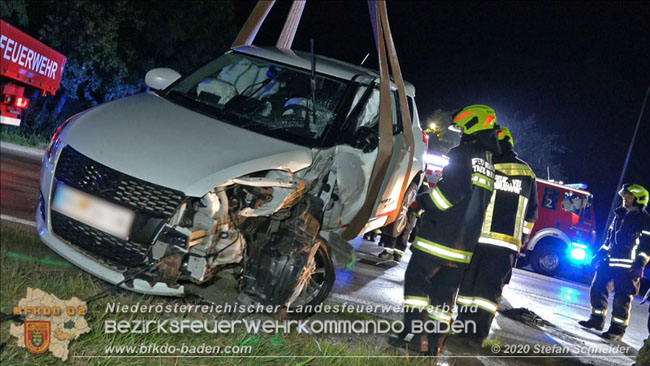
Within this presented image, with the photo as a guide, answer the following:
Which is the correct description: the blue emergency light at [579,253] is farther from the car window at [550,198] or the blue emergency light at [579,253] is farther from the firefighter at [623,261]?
the firefighter at [623,261]

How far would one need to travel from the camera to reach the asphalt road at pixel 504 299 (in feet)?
19.1

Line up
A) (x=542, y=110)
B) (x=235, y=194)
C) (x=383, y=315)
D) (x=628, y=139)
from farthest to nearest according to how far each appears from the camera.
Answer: (x=542, y=110) → (x=628, y=139) → (x=383, y=315) → (x=235, y=194)

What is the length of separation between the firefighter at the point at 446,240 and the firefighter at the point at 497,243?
1.60 ft

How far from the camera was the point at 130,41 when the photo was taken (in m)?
21.1

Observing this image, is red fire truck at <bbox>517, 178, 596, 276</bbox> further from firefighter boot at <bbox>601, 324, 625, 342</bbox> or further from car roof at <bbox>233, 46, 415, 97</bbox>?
car roof at <bbox>233, 46, 415, 97</bbox>

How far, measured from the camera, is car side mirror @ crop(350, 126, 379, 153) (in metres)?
4.67

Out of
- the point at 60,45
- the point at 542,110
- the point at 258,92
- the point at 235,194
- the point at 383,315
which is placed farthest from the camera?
the point at 542,110

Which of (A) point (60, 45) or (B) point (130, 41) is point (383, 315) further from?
(B) point (130, 41)

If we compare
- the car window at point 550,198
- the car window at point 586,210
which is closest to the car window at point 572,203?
the car window at point 586,210

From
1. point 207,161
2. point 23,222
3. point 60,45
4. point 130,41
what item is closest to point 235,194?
point 207,161

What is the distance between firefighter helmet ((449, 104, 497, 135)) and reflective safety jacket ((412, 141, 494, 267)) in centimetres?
13

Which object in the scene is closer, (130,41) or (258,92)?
(258,92)

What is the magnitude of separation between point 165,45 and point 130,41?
1321 mm

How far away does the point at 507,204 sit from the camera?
5.07m
